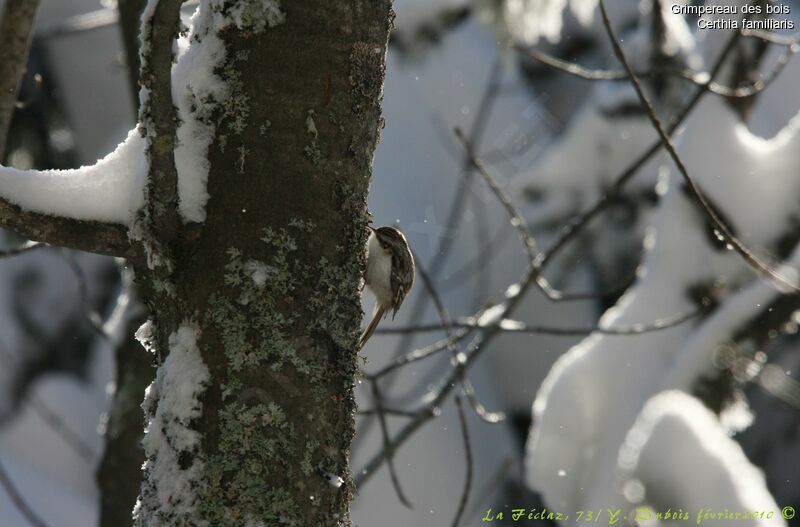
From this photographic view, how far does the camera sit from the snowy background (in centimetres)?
264

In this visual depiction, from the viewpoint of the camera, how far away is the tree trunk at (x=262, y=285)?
862mm

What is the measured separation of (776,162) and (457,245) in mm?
1736

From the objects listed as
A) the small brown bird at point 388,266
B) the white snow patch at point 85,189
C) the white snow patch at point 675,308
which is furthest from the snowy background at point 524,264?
the white snow patch at point 85,189

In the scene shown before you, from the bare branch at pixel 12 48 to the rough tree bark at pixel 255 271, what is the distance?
0.86m

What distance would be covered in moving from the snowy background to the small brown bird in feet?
2.04

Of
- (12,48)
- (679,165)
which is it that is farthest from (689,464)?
(12,48)

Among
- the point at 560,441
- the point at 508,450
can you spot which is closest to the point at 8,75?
the point at 560,441

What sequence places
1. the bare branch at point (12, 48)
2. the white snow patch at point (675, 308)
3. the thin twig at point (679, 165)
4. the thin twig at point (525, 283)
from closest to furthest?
the thin twig at point (679, 165) → the bare branch at point (12, 48) → the thin twig at point (525, 283) → the white snow patch at point (675, 308)

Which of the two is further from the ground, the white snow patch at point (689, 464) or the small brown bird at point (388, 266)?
the small brown bird at point (388, 266)

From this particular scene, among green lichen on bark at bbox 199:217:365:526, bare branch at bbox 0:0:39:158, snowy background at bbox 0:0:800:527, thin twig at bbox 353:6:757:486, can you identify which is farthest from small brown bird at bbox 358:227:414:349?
green lichen on bark at bbox 199:217:365:526

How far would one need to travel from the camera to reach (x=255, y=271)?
2.92 ft

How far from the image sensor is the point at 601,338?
2.90 meters

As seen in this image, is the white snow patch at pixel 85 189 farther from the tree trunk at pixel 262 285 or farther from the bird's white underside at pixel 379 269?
the bird's white underside at pixel 379 269

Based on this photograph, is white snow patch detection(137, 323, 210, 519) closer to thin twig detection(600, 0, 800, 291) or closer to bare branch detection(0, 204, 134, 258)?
bare branch detection(0, 204, 134, 258)
